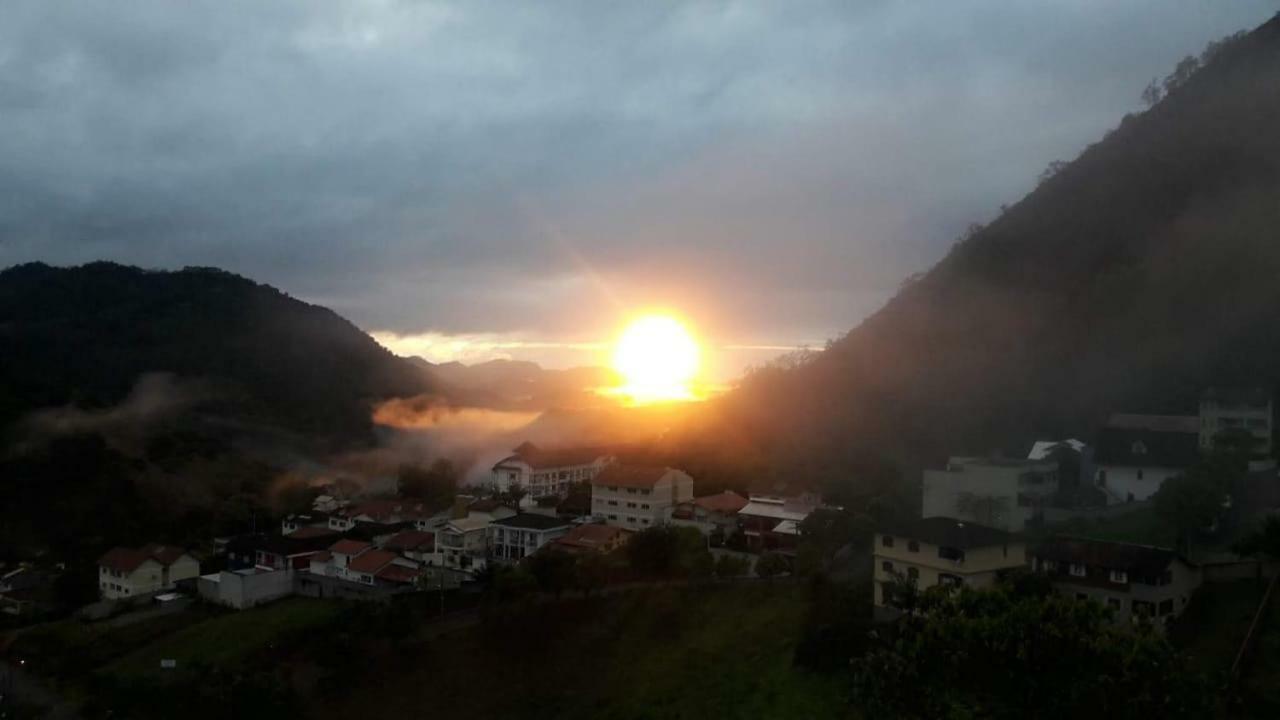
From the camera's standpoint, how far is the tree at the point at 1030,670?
8.68 metres

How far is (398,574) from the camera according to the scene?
21.4 meters

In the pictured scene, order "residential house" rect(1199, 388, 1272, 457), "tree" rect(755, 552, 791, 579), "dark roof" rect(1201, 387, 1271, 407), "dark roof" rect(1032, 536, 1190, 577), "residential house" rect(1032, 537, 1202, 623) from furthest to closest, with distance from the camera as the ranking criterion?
1. "dark roof" rect(1201, 387, 1271, 407)
2. "residential house" rect(1199, 388, 1272, 457)
3. "tree" rect(755, 552, 791, 579)
4. "dark roof" rect(1032, 536, 1190, 577)
5. "residential house" rect(1032, 537, 1202, 623)

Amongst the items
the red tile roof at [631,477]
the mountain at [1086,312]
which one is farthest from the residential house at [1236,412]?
the red tile roof at [631,477]

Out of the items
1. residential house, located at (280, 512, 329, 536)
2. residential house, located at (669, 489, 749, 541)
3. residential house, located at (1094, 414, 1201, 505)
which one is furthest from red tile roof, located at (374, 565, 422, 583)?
residential house, located at (1094, 414, 1201, 505)

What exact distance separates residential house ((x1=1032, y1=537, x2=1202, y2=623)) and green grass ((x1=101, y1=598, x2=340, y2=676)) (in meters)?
14.2

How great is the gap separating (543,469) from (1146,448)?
1884 cm

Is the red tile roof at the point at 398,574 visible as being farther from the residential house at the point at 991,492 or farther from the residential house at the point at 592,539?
the residential house at the point at 991,492

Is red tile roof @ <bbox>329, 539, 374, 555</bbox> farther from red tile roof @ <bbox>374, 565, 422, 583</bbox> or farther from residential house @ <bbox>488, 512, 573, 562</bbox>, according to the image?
residential house @ <bbox>488, 512, 573, 562</bbox>

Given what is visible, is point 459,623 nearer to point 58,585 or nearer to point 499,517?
point 499,517

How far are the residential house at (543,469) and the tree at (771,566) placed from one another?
13569 mm

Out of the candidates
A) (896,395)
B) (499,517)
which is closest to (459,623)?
(499,517)

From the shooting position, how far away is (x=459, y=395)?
47.8 meters

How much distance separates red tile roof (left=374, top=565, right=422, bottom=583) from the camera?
2114cm

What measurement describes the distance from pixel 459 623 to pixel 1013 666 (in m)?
11.5
